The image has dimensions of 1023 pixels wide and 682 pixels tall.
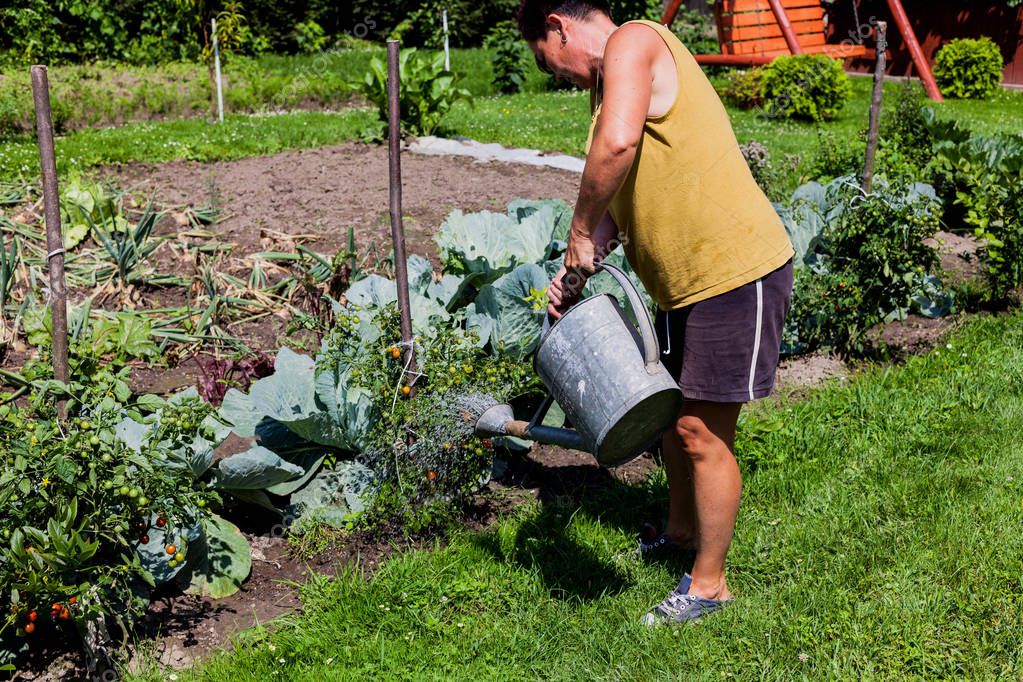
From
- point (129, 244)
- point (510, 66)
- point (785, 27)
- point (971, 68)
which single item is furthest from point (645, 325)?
point (510, 66)

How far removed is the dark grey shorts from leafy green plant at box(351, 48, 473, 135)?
5582 mm

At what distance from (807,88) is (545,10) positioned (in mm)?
8854

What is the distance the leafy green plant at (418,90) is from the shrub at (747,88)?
4915 mm

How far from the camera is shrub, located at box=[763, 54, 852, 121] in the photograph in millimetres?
10172

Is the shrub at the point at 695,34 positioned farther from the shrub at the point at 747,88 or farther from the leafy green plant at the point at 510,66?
the shrub at the point at 747,88

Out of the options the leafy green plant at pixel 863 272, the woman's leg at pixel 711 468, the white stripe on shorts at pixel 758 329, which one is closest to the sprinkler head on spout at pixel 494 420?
the woman's leg at pixel 711 468

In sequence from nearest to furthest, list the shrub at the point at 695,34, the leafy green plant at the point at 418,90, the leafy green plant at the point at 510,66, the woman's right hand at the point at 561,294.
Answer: the woman's right hand at the point at 561,294 → the leafy green plant at the point at 418,90 → the leafy green plant at the point at 510,66 → the shrub at the point at 695,34

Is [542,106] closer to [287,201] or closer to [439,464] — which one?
[287,201]

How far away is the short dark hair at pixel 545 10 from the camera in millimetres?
2232

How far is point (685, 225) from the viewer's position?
225cm

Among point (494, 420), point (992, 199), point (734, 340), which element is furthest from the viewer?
point (992, 199)

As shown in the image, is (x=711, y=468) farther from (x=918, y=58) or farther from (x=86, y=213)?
(x=918, y=58)

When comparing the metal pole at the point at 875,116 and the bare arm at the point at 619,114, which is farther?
the metal pole at the point at 875,116

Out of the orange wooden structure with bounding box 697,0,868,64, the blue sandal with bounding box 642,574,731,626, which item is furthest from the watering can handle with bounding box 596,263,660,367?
the orange wooden structure with bounding box 697,0,868,64
